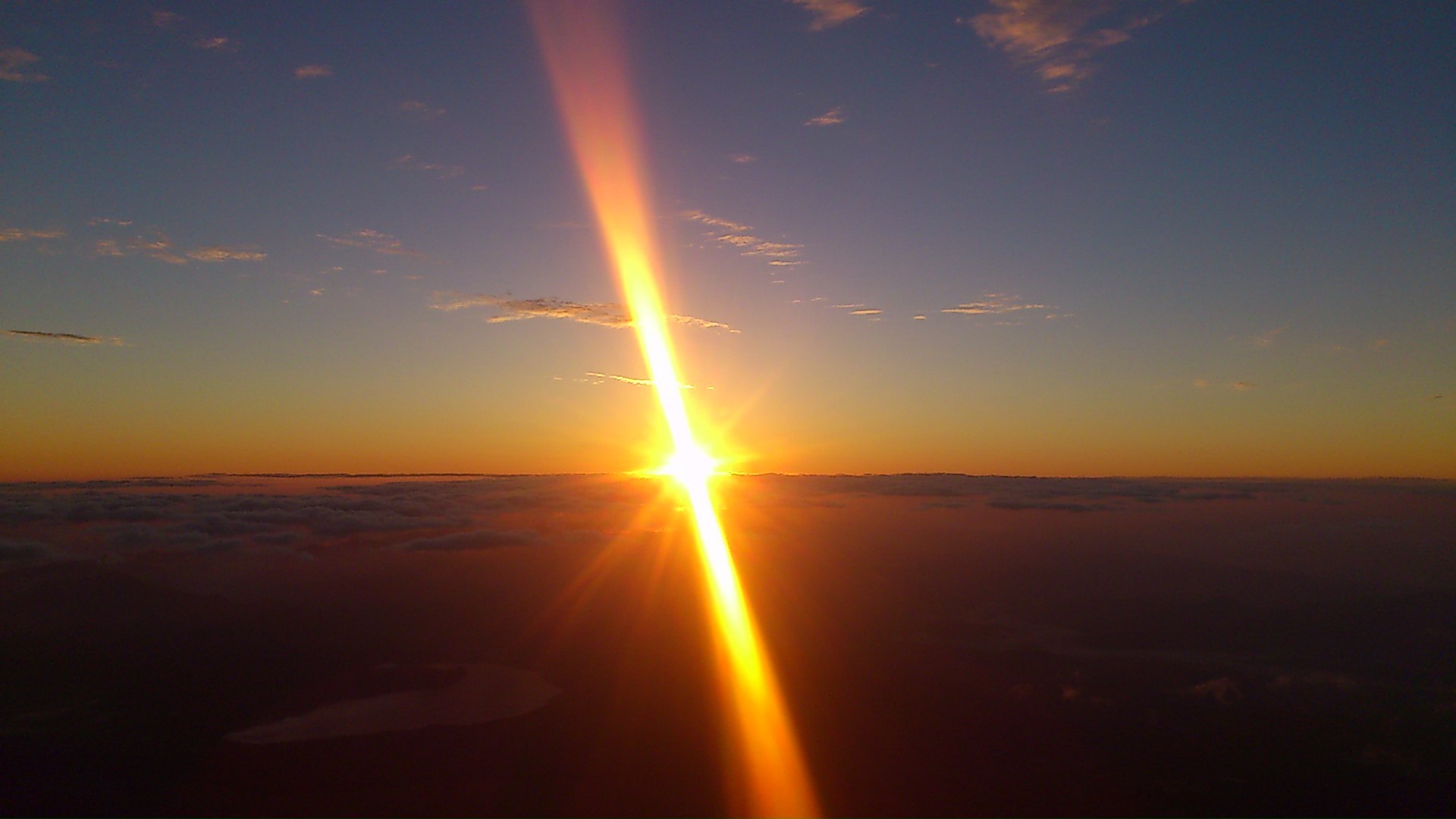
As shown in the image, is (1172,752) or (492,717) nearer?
(1172,752)

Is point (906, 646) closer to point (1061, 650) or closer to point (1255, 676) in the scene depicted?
point (1061, 650)

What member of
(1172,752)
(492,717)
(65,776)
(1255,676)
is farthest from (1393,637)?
(65,776)

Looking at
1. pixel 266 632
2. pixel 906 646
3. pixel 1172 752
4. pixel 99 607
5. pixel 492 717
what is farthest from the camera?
pixel 99 607

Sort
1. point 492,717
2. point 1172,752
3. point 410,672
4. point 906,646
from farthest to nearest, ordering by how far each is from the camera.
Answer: point 906,646 → point 410,672 → point 492,717 → point 1172,752

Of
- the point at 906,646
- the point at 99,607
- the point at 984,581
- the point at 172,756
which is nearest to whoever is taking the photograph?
the point at 172,756

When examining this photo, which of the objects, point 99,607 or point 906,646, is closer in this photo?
point 906,646

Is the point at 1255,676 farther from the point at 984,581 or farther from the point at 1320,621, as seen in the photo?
the point at 984,581

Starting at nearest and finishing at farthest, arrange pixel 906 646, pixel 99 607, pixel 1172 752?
pixel 1172 752
pixel 906 646
pixel 99 607

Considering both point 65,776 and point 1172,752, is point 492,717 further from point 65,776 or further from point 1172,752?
point 1172,752

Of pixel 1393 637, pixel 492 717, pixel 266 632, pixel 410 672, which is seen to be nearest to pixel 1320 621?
pixel 1393 637
